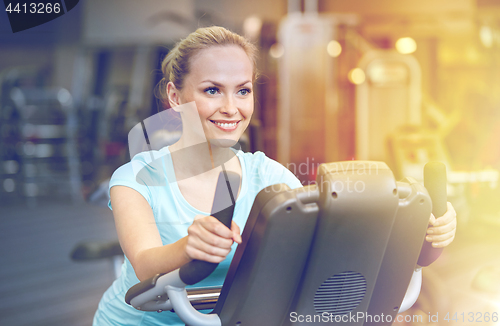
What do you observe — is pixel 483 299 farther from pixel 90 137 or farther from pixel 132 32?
pixel 132 32

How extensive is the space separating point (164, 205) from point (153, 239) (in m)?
0.13

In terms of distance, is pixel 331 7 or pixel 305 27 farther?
pixel 331 7

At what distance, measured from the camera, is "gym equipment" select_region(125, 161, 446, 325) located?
0.57 metres

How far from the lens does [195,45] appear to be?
0.93 m

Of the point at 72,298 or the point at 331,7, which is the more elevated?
the point at 331,7

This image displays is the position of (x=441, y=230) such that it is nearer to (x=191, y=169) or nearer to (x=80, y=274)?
(x=191, y=169)

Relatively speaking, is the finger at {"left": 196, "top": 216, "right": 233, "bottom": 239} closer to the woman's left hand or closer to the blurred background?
the woman's left hand

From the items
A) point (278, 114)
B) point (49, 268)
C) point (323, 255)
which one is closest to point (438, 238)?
point (323, 255)

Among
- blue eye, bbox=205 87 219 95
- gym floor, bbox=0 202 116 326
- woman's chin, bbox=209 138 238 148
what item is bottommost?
gym floor, bbox=0 202 116 326

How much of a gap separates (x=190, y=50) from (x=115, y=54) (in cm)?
700

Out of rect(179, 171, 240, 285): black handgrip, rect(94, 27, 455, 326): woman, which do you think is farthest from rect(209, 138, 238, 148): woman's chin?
rect(179, 171, 240, 285): black handgrip

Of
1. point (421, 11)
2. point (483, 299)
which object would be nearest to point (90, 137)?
point (421, 11)

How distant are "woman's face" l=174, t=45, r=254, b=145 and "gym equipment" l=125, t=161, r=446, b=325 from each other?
0.35 meters

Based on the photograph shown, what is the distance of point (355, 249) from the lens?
23.8 inches
